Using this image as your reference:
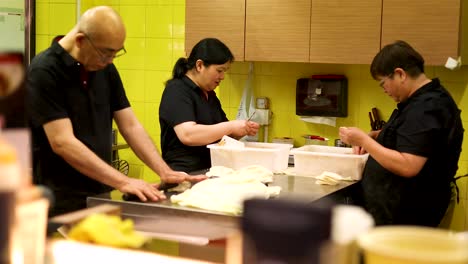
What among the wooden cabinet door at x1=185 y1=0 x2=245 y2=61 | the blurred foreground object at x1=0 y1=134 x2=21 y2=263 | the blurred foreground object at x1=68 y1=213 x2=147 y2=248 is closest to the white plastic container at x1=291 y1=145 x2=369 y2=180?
the wooden cabinet door at x1=185 y1=0 x2=245 y2=61

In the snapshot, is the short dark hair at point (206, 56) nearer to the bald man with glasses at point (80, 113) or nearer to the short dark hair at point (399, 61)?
the bald man with glasses at point (80, 113)

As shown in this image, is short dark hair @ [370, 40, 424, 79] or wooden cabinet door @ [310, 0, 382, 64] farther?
wooden cabinet door @ [310, 0, 382, 64]

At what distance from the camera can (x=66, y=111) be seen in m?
2.74

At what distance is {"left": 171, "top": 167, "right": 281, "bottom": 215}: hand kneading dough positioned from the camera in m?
2.41

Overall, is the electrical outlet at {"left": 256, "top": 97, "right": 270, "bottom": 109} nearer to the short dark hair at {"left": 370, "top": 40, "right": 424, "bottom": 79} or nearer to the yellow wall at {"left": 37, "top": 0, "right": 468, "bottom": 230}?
the yellow wall at {"left": 37, "top": 0, "right": 468, "bottom": 230}

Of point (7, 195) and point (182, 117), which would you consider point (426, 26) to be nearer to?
point (182, 117)

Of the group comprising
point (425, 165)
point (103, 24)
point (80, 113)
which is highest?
point (103, 24)

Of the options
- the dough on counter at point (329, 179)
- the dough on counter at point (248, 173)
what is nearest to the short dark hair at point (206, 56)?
the dough on counter at point (248, 173)

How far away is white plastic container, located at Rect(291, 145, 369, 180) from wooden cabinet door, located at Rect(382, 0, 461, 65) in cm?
80

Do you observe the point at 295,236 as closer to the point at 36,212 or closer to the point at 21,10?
the point at 36,212

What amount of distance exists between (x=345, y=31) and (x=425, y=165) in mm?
1219

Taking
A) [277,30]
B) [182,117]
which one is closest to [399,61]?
[182,117]

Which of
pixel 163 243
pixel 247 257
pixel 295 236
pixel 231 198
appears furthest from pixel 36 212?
pixel 231 198

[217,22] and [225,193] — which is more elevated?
[217,22]
